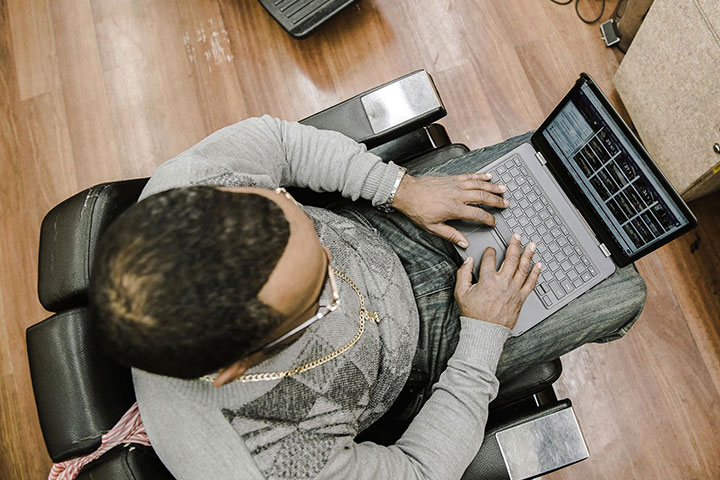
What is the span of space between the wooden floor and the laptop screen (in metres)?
0.60

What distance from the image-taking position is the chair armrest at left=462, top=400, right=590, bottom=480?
817 mm

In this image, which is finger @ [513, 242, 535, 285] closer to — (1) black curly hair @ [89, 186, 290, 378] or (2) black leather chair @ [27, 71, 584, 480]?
(2) black leather chair @ [27, 71, 584, 480]

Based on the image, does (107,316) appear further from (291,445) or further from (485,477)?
(485,477)

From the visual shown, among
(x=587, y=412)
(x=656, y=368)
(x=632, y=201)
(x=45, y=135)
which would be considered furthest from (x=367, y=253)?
(x=45, y=135)

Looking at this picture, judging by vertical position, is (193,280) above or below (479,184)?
above

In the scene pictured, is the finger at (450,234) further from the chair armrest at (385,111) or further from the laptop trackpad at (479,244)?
the chair armrest at (385,111)

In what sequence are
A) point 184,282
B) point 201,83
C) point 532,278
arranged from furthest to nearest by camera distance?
point 201,83, point 532,278, point 184,282

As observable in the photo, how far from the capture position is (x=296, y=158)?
935 millimetres

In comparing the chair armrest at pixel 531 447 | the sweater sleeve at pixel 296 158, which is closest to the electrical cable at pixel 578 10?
the sweater sleeve at pixel 296 158

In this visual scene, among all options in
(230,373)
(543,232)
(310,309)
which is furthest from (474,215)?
(230,373)

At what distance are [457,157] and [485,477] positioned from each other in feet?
2.10

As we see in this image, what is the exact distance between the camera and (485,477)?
0.82 m

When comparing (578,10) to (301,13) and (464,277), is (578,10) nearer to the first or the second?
(301,13)

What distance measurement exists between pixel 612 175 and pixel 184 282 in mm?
751
